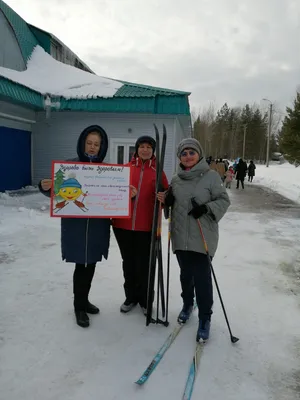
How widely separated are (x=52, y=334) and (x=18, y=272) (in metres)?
1.73

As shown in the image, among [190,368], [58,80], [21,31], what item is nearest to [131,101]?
[58,80]

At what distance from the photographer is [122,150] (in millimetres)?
12953

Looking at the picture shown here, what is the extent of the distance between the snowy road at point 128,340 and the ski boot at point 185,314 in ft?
0.28

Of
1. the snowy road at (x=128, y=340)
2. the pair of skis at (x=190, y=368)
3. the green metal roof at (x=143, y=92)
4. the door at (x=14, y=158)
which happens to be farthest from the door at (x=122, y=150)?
the pair of skis at (x=190, y=368)

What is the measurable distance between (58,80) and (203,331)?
12.0 meters

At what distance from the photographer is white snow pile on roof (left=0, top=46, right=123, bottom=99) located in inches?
457

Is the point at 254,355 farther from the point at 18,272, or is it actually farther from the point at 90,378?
the point at 18,272

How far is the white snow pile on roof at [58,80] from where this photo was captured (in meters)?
11.6

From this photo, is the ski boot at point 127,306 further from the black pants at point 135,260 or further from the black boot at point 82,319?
the black boot at point 82,319

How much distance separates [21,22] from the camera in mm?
12578

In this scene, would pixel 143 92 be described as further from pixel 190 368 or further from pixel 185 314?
pixel 190 368

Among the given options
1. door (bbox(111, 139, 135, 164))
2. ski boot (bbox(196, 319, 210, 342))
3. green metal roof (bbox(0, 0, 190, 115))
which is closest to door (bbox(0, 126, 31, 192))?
green metal roof (bbox(0, 0, 190, 115))

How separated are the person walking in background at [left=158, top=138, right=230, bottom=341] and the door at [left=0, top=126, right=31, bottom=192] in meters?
9.60

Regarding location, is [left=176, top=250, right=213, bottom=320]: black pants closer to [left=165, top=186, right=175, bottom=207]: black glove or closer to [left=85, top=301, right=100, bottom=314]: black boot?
[left=165, top=186, right=175, bottom=207]: black glove
